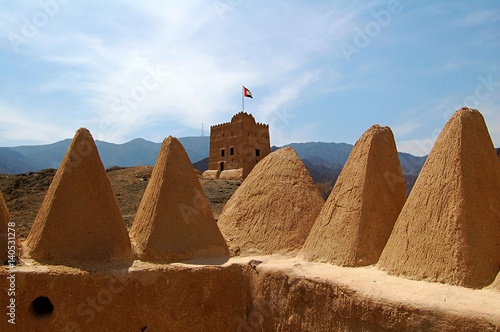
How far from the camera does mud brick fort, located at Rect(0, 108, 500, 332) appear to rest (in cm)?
620

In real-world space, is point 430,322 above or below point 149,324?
above

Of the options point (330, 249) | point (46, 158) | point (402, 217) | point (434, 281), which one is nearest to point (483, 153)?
point (402, 217)

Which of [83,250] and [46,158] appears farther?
[46,158]

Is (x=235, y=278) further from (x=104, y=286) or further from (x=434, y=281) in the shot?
(x=434, y=281)

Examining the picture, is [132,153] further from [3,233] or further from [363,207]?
[363,207]

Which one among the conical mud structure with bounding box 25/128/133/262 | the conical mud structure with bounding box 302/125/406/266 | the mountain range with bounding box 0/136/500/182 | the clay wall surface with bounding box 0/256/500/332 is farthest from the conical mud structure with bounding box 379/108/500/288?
the mountain range with bounding box 0/136/500/182

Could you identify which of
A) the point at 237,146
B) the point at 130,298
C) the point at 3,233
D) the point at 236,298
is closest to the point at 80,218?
the point at 3,233

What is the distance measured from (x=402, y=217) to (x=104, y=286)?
5614 millimetres

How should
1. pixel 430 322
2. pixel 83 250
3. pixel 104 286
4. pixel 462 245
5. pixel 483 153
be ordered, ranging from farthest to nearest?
pixel 83 250 < pixel 104 286 < pixel 483 153 < pixel 462 245 < pixel 430 322

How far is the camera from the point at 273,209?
10719 mm

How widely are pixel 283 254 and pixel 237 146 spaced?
2436 centimetres

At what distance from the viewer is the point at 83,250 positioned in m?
8.27

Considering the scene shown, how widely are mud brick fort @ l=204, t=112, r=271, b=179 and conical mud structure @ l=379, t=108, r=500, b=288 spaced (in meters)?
25.2

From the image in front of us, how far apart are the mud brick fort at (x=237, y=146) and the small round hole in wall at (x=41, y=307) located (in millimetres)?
24837
